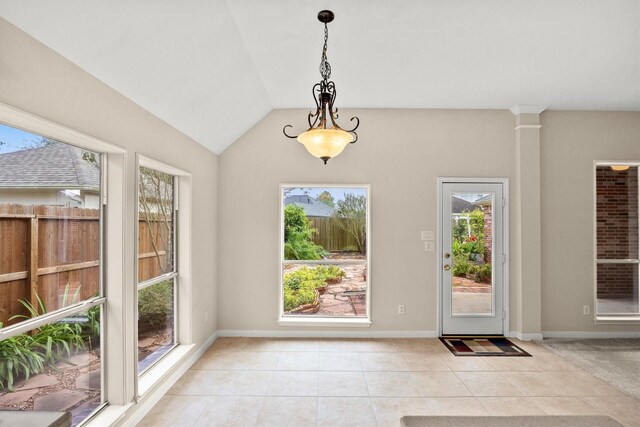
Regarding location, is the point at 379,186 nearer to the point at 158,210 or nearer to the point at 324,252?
the point at 324,252

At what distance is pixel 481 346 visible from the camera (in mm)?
4102

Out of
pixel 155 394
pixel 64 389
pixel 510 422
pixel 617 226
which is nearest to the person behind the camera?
pixel 510 422

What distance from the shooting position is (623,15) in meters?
2.58

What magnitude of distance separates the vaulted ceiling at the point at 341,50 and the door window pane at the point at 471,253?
Result: 127 cm

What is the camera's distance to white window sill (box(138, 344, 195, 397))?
9.15ft

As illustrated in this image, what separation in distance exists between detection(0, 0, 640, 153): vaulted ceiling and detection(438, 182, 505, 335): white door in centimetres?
118

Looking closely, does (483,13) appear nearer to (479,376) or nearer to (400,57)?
(400,57)

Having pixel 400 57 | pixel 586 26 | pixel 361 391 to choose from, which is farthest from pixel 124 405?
pixel 586 26

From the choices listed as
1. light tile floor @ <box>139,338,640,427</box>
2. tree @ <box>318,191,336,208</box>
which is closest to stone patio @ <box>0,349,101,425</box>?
light tile floor @ <box>139,338,640,427</box>

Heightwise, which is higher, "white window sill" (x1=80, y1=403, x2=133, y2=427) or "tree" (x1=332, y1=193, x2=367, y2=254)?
"tree" (x1=332, y1=193, x2=367, y2=254)

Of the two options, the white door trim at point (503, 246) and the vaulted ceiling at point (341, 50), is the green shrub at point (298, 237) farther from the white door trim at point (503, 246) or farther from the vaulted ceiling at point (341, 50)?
the white door trim at point (503, 246)

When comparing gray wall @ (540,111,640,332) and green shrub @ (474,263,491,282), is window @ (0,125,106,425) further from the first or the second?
gray wall @ (540,111,640,332)

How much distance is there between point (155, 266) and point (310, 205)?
1.98 metres

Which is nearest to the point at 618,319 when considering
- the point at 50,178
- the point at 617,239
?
the point at 617,239
